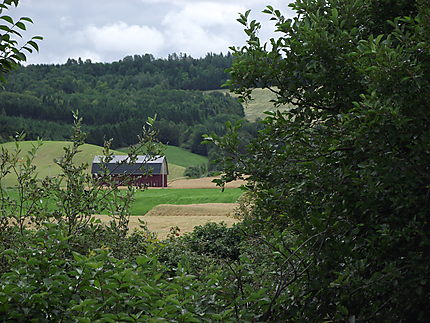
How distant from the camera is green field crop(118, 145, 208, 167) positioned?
3875 inches

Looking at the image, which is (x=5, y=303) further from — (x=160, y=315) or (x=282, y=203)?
(x=282, y=203)

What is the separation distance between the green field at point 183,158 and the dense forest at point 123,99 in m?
2.18

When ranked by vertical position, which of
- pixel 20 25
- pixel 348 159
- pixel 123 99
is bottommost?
pixel 348 159

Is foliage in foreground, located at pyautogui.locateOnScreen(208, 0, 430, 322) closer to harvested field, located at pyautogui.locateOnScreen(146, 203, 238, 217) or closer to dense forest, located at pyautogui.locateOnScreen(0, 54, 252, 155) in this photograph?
harvested field, located at pyautogui.locateOnScreen(146, 203, 238, 217)

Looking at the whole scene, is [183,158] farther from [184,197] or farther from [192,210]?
[192,210]

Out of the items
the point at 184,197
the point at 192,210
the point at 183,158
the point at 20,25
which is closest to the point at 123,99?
the point at 183,158

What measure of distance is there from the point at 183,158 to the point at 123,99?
42.2 meters

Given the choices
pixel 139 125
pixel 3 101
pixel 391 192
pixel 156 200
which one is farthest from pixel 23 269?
pixel 3 101

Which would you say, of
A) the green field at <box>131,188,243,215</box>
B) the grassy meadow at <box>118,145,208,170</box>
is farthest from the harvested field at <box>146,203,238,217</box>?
the grassy meadow at <box>118,145,208,170</box>

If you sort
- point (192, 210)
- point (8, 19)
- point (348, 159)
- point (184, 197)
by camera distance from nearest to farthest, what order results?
point (8, 19) < point (348, 159) < point (192, 210) < point (184, 197)

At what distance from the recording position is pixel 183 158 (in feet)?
332

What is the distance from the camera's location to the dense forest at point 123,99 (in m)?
114

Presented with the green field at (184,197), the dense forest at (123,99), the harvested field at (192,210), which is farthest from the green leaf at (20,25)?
the dense forest at (123,99)

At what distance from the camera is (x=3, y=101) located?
120688 millimetres
